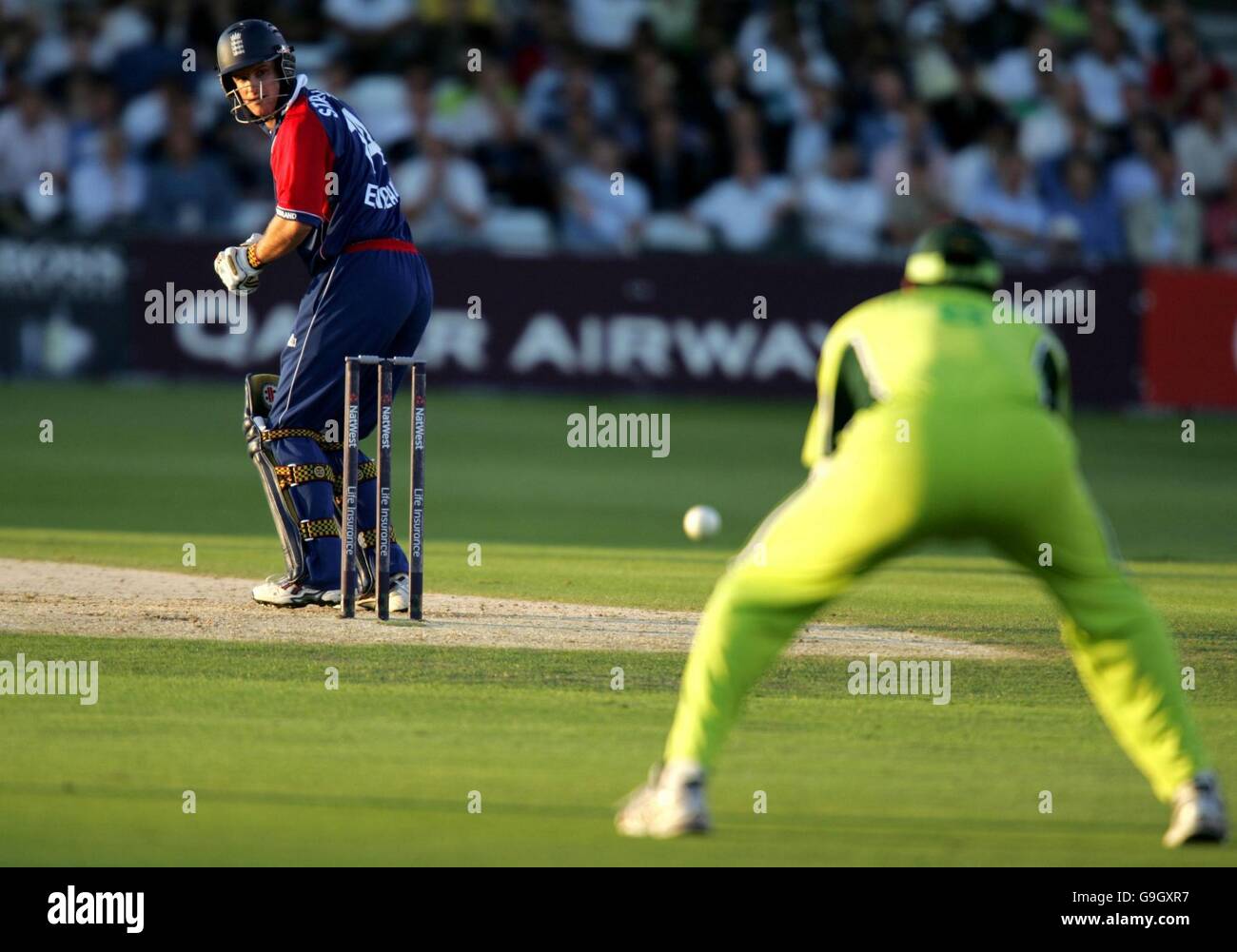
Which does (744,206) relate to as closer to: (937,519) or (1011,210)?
(1011,210)

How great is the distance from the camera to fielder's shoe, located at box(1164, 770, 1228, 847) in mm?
5699

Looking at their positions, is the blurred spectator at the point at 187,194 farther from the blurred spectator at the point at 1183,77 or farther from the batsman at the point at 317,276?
the batsman at the point at 317,276

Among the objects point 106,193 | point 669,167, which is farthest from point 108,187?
point 669,167

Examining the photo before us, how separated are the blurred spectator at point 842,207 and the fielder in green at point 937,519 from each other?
16855mm

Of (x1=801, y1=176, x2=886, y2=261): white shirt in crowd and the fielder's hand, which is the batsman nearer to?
the fielder's hand

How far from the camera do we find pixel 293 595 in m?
9.57

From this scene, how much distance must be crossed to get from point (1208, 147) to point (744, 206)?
5.87 meters

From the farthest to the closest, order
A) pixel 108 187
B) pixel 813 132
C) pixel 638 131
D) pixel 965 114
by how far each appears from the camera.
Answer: pixel 965 114 → pixel 813 132 → pixel 638 131 → pixel 108 187

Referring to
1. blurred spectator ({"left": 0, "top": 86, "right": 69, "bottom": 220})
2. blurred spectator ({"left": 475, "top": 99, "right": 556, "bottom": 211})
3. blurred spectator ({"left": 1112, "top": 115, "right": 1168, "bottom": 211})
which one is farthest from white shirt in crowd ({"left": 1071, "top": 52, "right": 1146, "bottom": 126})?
blurred spectator ({"left": 0, "top": 86, "right": 69, "bottom": 220})

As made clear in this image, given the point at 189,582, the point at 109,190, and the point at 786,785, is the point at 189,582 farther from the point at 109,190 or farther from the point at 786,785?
the point at 109,190

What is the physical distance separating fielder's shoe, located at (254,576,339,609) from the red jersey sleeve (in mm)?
1670

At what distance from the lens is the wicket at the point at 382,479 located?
8875mm

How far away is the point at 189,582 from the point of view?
34.4ft

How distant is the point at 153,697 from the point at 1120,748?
3468mm
